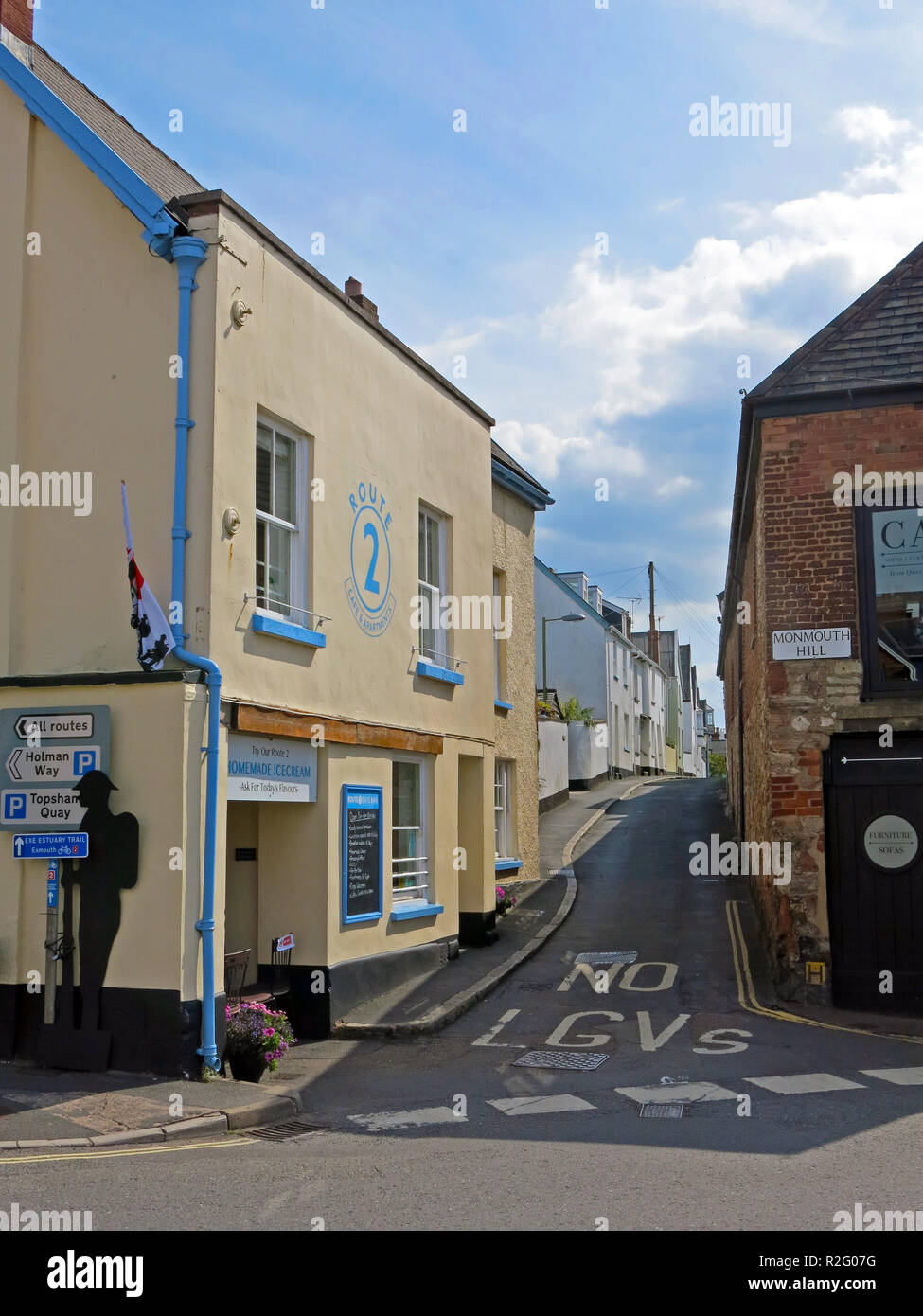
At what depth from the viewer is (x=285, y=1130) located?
838cm

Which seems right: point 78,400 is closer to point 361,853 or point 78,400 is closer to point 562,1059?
point 361,853

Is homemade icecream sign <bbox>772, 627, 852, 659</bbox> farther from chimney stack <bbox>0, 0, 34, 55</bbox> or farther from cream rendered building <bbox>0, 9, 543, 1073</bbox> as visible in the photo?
chimney stack <bbox>0, 0, 34, 55</bbox>

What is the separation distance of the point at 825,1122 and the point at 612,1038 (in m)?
3.48

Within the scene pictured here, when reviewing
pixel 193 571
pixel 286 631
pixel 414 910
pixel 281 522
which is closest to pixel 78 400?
pixel 193 571

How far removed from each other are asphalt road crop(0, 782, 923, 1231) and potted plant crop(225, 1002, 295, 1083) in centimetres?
53

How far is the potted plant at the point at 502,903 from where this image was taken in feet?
57.8

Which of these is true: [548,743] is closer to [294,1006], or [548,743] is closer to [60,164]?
[294,1006]

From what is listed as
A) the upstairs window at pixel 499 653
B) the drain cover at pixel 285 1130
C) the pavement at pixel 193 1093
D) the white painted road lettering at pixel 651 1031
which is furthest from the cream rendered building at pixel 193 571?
the upstairs window at pixel 499 653

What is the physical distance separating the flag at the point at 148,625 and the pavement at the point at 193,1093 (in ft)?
11.0

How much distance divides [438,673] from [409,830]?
201 centimetres

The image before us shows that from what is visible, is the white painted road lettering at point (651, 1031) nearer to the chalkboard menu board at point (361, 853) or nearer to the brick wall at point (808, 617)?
the brick wall at point (808, 617)

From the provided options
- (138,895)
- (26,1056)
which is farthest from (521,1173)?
(26,1056)

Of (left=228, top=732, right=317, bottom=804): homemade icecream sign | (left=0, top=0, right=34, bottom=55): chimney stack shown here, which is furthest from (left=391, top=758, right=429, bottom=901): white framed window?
(left=0, top=0, right=34, bottom=55): chimney stack
